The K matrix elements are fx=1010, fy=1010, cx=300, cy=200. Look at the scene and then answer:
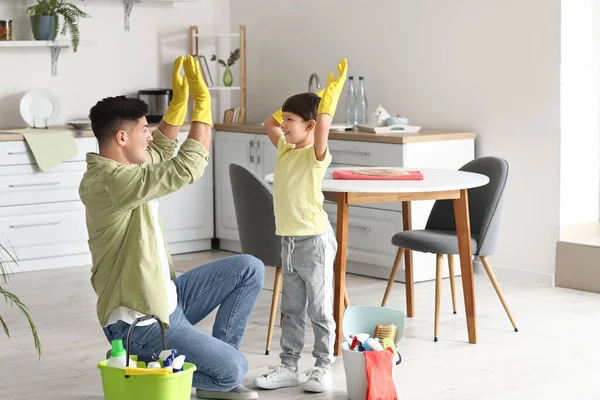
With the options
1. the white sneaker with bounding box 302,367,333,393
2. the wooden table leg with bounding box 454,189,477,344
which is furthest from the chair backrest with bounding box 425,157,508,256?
the white sneaker with bounding box 302,367,333,393

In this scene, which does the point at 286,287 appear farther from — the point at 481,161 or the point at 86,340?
the point at 481,161

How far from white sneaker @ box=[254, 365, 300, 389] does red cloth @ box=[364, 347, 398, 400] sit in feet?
1.16

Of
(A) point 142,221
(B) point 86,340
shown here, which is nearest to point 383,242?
(B) point 86,340

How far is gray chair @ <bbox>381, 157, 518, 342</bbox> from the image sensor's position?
4066 millimetres

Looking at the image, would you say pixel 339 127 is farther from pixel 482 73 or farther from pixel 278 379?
pixel 278 379

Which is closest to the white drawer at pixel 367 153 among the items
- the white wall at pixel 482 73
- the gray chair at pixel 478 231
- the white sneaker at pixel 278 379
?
the white wall at pixel 482 73

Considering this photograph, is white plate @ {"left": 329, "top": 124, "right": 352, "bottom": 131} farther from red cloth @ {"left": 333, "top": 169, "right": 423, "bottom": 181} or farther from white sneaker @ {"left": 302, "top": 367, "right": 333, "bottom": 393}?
white sneaker @ {"left": 302, "top": 367, "right": 333, "bottom": 393}

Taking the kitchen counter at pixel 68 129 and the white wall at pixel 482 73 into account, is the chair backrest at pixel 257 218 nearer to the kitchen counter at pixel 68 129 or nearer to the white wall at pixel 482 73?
the white wall at pixel 482 73

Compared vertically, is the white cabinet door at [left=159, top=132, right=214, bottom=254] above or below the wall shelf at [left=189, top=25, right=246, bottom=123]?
below

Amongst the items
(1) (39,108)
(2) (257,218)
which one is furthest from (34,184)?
Result: (2) (257,218)

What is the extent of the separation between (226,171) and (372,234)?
50.7 inches

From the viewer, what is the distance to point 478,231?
4.24 metres

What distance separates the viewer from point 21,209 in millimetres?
5508

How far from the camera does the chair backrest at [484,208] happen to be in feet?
13.4
